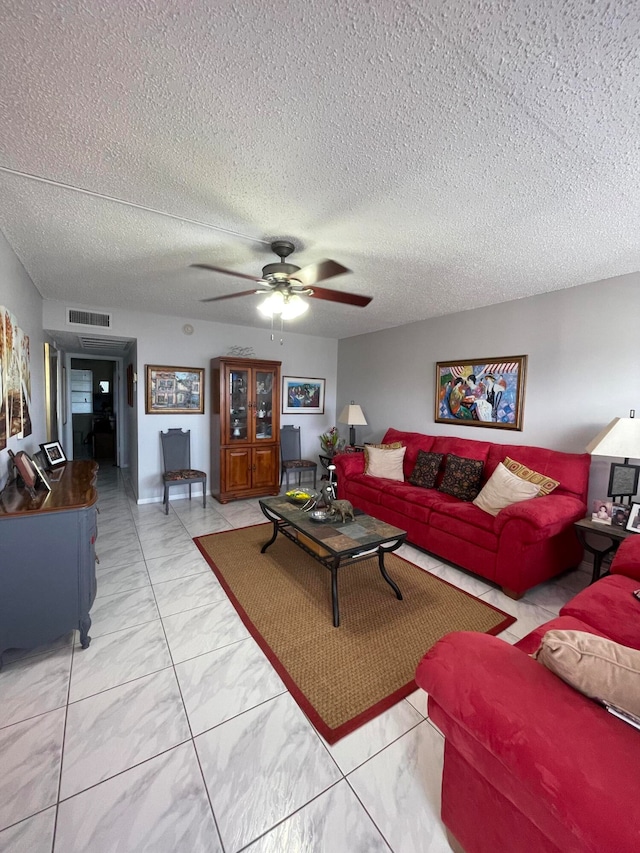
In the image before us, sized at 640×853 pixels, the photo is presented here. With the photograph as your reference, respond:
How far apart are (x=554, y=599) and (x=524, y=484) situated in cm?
86

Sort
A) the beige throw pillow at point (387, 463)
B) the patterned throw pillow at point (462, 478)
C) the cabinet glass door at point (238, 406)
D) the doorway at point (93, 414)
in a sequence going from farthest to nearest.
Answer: the doorway at point (93, 414) < the cabinet glass door at point (238, 406) < the beige throw pillow at point (387, 463) < the patterned throw pillow at point (462, 478)

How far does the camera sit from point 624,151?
1392 millimetres

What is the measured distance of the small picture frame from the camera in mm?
2578

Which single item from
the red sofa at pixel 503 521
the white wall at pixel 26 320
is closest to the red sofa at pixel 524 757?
the red sofa at pixel 503 521

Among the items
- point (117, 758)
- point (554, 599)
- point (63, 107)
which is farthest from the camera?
point (554, 599)

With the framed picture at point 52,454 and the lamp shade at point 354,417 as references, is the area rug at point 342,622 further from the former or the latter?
the lamp shade at point 354,417

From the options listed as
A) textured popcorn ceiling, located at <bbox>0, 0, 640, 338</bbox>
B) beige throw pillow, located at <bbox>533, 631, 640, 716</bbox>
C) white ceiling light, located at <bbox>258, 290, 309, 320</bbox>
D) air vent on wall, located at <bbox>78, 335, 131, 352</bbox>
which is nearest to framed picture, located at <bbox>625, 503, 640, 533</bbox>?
textured popcorn ceiling, located at <bbox>0, 0, 640, 338</bbox>

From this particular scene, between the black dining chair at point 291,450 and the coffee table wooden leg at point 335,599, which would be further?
the black dining chair at point 291,450

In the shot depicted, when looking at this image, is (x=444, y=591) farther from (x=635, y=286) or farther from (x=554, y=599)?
(x=635, y=286)

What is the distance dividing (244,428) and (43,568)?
298 cm

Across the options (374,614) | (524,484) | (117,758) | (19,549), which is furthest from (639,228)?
(19,549)

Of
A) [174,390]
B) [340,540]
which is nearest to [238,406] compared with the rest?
[174,390]

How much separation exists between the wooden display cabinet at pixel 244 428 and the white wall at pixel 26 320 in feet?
5.91

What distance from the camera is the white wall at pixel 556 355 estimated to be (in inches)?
109
